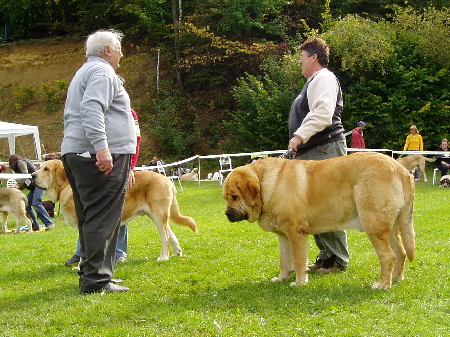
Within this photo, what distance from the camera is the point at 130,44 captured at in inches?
1363

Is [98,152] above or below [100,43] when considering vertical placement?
below

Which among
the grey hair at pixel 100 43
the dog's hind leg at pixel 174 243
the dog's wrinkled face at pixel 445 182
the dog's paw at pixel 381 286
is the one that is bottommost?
the dog's wrinkled face at pixel 445 182

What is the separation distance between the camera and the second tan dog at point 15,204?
11.6 meters

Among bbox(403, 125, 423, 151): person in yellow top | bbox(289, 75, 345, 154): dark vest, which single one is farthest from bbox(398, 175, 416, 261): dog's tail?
bbox(403, 125, 423, 151): person in yellow top

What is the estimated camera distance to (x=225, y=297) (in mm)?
4965

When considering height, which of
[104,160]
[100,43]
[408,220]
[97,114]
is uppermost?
[100,43]

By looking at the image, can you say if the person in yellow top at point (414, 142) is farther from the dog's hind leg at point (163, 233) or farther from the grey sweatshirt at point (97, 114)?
the grey sweatshirt at point (97, 114)

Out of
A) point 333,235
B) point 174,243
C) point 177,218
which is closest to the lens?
point 333,235

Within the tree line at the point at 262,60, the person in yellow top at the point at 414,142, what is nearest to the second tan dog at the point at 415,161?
the person in yellow top at the point at 414,142

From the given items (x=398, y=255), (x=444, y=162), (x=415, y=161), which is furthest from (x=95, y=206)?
(x=444, y=162)

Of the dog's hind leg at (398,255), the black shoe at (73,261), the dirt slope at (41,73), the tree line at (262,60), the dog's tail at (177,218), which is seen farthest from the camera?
the dirt slope at (41,73)

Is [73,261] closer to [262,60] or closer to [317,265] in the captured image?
[317,265]

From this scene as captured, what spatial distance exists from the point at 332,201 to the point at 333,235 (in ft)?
2.90

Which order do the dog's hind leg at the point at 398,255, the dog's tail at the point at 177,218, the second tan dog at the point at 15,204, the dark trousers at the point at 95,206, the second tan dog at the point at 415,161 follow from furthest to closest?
the second tan dog at the point at 415,161 < the second tan dog at the point at 15,204 < the dog's tail at the point at 177,218 < the dog's hind leg at the point at 398,255 < the dark trousers at the point at 95,206
